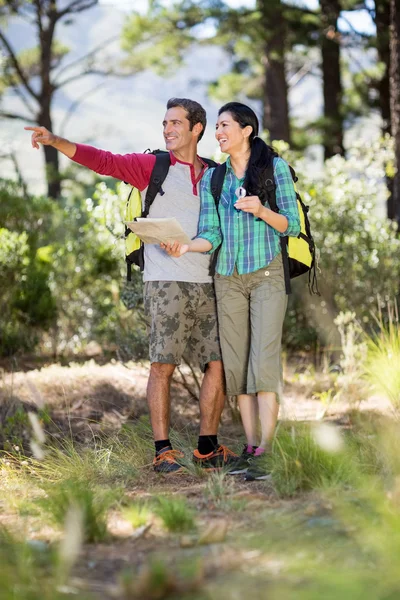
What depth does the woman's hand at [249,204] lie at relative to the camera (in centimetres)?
436

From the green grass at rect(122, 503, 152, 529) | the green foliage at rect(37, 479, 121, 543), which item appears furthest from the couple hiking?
the green grass at rect(122, 503, 152, 529)

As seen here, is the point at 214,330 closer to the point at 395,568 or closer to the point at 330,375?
the point at 395,568

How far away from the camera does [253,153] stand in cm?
475

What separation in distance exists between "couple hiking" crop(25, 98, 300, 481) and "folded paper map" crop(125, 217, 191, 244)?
0.09 m

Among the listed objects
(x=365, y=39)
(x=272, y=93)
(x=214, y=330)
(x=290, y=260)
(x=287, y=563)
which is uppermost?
(x=365, y=39)

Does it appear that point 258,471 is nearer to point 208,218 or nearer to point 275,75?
point 208,218

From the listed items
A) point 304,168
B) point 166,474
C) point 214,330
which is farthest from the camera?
point 304,168

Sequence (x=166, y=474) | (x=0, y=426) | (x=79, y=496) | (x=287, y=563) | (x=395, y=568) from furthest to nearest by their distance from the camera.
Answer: (x=0, y=426) → (x=166, y=474) → (x=79, y=496) → (x=287, y=563) → (x=395, y=568)

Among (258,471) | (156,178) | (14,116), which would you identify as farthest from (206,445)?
(14,116)

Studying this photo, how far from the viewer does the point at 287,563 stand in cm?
289

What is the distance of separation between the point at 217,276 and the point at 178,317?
0.32 metres

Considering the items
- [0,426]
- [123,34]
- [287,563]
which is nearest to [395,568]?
[287,563]

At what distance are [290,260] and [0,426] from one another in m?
2.88

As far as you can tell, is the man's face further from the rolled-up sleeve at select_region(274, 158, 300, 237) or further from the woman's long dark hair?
the rolled-up sleeve at select_region(274, 158, 300, 237)
